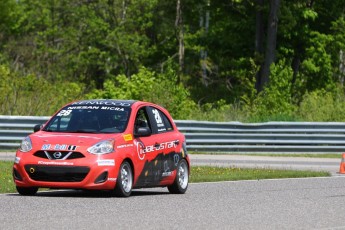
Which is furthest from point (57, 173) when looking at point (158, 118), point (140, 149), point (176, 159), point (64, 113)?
point (176, 159)

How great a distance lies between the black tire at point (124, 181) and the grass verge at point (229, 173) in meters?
4.00

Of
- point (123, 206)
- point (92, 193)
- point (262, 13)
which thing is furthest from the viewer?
point (262, 13)

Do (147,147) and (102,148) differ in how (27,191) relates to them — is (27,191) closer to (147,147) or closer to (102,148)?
(102,148)

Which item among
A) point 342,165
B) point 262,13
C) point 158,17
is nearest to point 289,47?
point 262,13

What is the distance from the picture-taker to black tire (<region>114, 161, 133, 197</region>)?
16.0 meters

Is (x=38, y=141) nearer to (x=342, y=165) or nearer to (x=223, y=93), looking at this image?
(x=342, y=165)

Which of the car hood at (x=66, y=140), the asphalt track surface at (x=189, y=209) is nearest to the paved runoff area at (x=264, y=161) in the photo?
the asphalt track surface at (x=189, y=209)

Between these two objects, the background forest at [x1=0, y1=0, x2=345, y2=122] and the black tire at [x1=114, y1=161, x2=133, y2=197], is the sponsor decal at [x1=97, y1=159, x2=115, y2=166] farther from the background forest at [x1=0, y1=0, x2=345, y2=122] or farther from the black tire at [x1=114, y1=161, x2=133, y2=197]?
the background forest at [x1=0, y1=0, x2=345, y2=122]

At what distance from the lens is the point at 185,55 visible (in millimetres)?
62000

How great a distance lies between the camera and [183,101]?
3778 cm

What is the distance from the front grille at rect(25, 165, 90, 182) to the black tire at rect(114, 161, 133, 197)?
0.52 m

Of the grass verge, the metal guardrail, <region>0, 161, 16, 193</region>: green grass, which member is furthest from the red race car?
the metal guardrail

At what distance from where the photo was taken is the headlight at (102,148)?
52.1 ft

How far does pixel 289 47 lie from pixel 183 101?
45.0 ft
